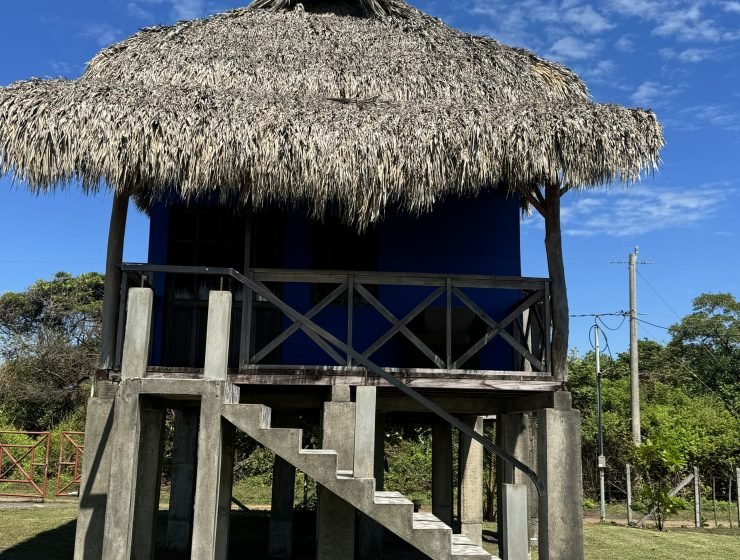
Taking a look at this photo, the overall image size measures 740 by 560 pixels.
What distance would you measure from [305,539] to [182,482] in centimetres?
270

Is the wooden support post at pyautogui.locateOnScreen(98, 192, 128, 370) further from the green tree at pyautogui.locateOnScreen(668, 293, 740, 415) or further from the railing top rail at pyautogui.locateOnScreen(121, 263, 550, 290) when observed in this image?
the green tree at pyautogui.locateOnScreen(668, 293, 740, 415)

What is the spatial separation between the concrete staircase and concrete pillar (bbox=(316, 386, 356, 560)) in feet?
1.63

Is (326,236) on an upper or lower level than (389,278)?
upper

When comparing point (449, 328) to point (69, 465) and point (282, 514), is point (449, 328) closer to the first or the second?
point (282, 514)

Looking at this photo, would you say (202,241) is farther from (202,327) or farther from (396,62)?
(396,62)

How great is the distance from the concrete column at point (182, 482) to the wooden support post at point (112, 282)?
4110 mm

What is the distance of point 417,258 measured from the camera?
8.41m

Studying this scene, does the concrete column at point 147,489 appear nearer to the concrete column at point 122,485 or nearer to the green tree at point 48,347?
the concrete column at point 122,485

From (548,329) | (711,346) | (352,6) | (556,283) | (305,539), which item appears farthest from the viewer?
(711,346)

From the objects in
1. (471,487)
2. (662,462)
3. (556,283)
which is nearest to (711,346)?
(662,462)

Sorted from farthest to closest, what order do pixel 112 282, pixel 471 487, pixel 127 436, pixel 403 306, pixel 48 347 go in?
1. pixel 48 347
2. pixel 471 487
3. pixel 403 306
4. pixel 112 282
5. pixel 127 436

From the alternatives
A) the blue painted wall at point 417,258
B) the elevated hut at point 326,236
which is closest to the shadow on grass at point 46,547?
the elevated hut at point 326,236

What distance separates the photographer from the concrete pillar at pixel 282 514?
10.4 metres

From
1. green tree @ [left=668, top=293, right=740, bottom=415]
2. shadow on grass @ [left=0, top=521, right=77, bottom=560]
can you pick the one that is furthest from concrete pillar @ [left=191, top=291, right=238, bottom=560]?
green tree @ [left=668, top=293, right=740, bottom=415]
